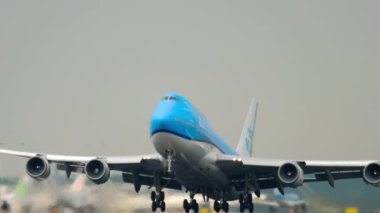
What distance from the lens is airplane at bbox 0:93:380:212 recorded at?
37688 mm

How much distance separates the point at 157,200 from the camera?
4266cm

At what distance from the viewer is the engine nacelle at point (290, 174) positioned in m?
39.7

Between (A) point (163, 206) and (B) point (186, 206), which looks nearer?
(A) point (163, 206)

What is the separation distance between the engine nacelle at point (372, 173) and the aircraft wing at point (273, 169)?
0.22m

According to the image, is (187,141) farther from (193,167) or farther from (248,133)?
(248,133)

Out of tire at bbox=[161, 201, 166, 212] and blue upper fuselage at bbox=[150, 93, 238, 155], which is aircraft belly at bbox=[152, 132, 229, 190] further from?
tire at bbox=[161, 201, 166, 212]

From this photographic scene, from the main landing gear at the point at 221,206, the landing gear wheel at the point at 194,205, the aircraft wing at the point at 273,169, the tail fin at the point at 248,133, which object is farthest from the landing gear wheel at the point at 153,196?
the tail fin at the point at 248,133

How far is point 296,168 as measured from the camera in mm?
39688

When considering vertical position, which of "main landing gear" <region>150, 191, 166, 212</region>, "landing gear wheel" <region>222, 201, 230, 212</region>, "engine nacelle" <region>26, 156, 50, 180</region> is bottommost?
"landing gear wheel" <region>222, 201, 230, 212</region>

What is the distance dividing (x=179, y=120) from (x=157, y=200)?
21.7 ft

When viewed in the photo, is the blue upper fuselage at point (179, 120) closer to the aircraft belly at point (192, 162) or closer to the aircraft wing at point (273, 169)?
the aircraft belly at point (192, 162)

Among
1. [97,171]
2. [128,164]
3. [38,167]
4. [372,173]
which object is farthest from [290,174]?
[38,167]

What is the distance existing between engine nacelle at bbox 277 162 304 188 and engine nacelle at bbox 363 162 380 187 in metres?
2.95

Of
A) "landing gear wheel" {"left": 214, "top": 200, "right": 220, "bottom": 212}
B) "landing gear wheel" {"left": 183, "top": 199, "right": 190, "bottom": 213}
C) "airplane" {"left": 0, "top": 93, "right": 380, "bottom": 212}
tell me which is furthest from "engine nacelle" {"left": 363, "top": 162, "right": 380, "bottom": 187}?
"landing gear wheel" {"left": 183, "top": 199, "right": 190, "bottom": 213}
